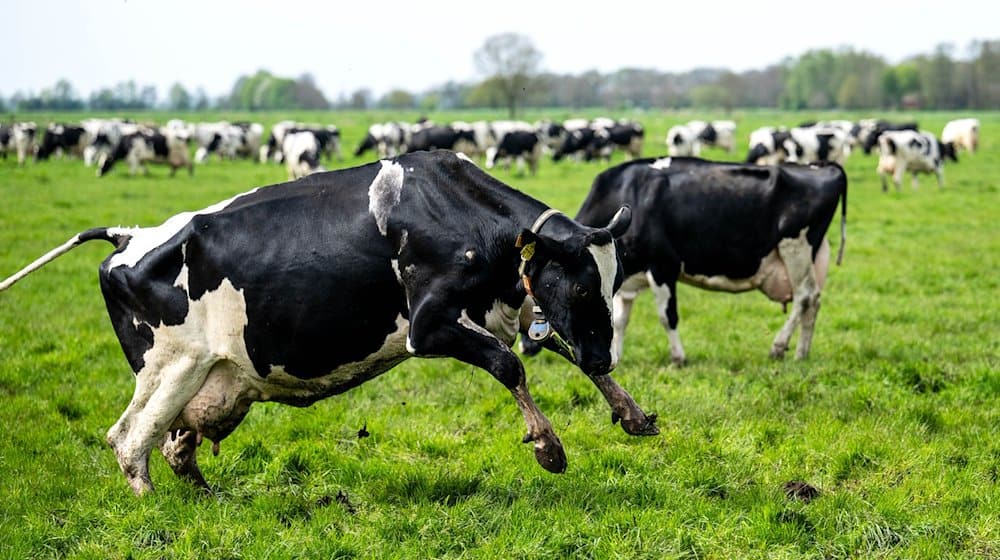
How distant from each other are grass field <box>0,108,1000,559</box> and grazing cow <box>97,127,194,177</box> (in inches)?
942

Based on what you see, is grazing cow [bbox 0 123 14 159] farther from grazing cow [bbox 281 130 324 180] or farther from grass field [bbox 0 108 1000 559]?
grass field [bbox 0 108 1000 559]

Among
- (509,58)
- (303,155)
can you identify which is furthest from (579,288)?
(509,58)

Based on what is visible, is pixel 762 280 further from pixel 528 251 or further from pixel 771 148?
pixel 771 148

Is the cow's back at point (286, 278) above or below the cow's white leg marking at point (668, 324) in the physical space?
above

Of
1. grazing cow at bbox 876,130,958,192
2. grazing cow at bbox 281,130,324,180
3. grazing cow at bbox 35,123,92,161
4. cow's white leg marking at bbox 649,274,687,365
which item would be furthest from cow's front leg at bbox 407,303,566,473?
grazing cow at bbox 35,123,92,161

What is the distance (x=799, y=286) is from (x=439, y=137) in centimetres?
3297

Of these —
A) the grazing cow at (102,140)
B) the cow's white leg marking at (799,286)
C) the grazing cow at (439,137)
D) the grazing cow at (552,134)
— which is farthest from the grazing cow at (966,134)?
the cow's white leg marking at (799,286)

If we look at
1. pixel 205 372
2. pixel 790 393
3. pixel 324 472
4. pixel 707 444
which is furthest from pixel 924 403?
pixel 205 372

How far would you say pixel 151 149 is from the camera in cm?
3509

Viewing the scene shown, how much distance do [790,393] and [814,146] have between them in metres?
26.4

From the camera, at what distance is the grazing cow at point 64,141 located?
4188 centimetres

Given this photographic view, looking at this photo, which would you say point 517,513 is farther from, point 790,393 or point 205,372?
point 790,393

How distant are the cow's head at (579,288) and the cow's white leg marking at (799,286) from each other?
15.0ft

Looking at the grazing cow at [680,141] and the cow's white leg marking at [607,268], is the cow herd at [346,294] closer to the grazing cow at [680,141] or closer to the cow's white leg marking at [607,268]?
the cow's white leg marking at [607,268]
